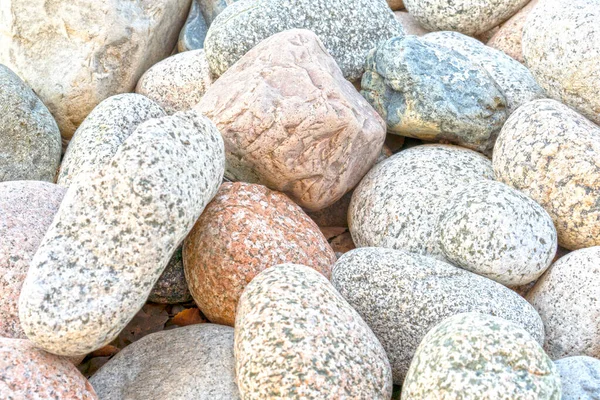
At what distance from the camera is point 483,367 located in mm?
1955

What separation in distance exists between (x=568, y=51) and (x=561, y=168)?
600 mm

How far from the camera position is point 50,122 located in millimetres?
3707

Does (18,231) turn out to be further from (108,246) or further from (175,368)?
(175,368)

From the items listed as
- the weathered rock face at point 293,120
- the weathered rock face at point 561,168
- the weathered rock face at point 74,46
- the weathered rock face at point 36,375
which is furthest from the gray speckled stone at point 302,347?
the weathered rock face at point 74,46

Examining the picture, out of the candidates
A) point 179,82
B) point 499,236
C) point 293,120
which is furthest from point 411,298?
point 179,82

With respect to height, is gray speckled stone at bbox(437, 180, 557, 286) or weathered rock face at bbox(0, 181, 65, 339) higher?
weathered rock face at bbox(0, 181, 65, 339)

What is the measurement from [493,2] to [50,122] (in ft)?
9.17

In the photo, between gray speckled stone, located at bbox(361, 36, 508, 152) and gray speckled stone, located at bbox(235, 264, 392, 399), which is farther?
gray speckled stone, located at bbox(361, 36, 508, 152)

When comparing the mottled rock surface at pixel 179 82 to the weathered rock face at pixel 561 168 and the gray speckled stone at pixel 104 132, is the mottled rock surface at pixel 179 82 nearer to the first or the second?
the gray speckled stone at pixel 104 132

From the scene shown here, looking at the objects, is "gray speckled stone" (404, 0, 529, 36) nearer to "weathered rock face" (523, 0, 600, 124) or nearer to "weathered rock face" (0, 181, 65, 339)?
"weathered rock face" (523, 0, 600, 124)

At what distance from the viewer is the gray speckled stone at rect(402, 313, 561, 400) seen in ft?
6.31

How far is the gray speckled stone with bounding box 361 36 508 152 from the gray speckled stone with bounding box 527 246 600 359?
2.96ft

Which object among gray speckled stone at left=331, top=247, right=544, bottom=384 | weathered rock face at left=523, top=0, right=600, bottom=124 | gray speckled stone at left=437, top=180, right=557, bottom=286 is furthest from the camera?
weathered rock face at left=523, top=0, right=600, bottom=124

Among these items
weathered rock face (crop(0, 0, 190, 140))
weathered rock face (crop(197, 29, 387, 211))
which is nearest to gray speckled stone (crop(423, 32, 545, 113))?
weathered rock face (crop(197, 29, 387, 211))
